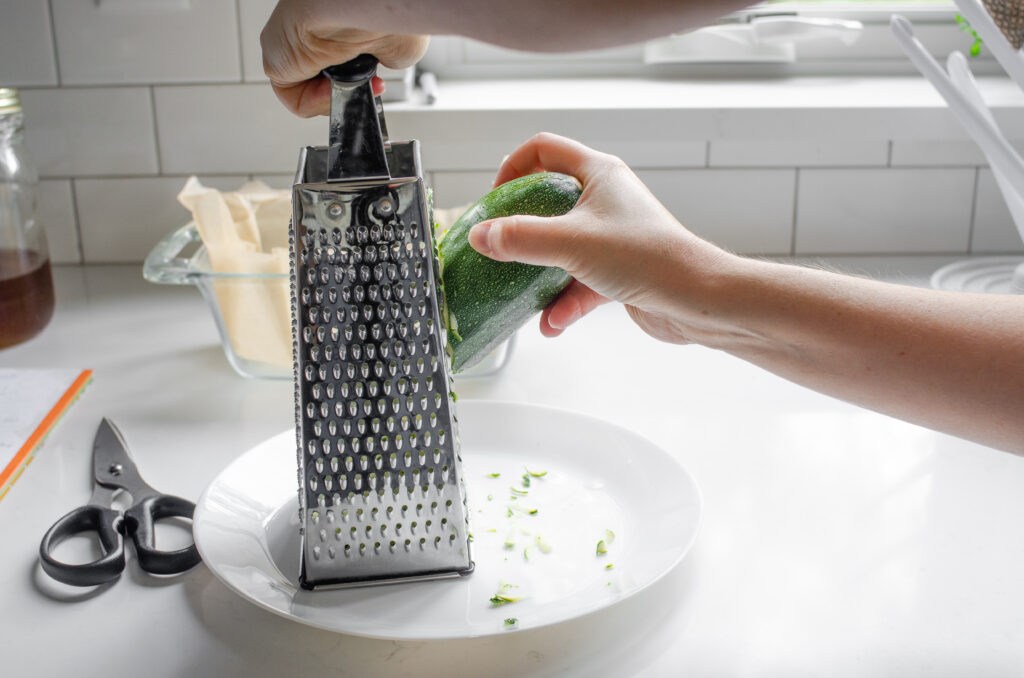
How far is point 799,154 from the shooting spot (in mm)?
1306

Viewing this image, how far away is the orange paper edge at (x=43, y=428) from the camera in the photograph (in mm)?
790

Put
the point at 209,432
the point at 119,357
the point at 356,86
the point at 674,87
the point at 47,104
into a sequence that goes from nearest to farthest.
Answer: the point at 356,86 < the point at 209,432 < the point at 119,357 < the point at 47,104 < the point at 674,87

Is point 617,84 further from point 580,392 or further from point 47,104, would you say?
point 47,104

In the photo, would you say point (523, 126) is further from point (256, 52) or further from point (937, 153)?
point (937, 153)

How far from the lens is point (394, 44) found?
2.31 ft

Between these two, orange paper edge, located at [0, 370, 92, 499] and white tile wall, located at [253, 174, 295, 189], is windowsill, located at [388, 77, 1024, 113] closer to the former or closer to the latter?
white tile wall, located at [253, 174, 295, 189]

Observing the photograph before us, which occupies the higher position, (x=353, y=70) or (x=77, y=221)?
(x=353, y=70)

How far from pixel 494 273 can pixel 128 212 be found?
32.2 inches

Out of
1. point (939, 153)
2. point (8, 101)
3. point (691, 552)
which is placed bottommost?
point (691, 552)

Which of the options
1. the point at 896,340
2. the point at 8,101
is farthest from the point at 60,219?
the point at 896,340

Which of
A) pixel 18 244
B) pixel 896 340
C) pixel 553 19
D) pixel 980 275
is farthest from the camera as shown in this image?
pixel 980 275

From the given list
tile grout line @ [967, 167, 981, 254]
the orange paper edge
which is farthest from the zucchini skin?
tile grout line @ [967, 167, 981, 254]

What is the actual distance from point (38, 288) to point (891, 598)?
0.94 metres

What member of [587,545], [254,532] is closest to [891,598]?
[587,545]
